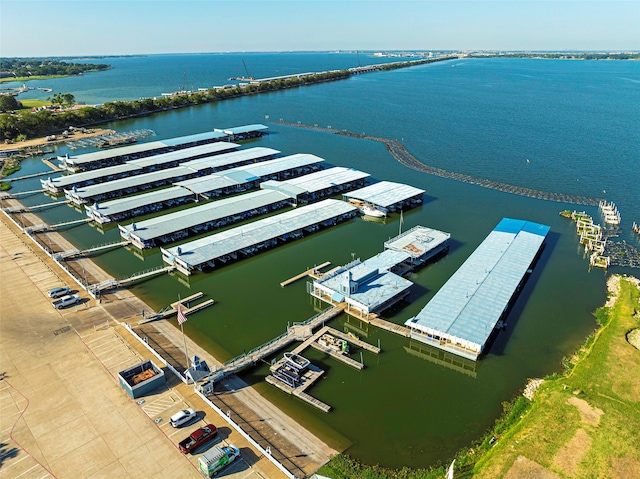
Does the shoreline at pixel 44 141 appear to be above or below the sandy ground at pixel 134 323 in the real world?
above

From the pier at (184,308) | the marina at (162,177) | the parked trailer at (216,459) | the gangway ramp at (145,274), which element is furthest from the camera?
the marina at (162,177)

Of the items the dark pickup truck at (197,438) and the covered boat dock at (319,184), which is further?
the covered boat dock at (319,184)

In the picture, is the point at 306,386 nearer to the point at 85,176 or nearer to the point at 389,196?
the point at 389,196

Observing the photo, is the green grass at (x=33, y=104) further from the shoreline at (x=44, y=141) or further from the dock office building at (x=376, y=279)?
the dock office building at (x=376, y=279)

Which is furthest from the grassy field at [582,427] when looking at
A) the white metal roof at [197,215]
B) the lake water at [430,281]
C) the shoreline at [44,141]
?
the shoreline at [44,141]

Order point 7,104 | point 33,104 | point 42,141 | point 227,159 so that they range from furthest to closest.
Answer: point 33,104
point 7,104
point 42,141
point 227,159

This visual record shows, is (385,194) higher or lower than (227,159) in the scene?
lower

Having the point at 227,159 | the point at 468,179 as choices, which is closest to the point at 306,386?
the point at 468,179

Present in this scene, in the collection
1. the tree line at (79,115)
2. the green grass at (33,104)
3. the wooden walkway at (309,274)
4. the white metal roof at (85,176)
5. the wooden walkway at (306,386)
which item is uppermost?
the green grass at (33,104)
